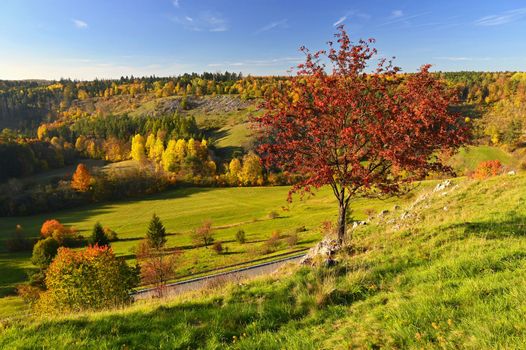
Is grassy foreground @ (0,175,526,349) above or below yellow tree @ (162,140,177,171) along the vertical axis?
above

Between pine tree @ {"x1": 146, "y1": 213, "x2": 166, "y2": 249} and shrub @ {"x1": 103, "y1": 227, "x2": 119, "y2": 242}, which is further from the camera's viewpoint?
shrub @ {"x1": 103, "y1": 227, "x2": 119, "y2": 242}

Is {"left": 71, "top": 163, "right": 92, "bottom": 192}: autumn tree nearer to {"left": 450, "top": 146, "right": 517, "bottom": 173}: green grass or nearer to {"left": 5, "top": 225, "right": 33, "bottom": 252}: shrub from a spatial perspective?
{"left": 5, "top": 225, "right": 33, "bottom": 252}: shrub

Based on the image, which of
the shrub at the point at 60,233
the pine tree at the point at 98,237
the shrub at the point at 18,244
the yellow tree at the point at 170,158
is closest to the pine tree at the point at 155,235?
the pine tree at the point at 98,237

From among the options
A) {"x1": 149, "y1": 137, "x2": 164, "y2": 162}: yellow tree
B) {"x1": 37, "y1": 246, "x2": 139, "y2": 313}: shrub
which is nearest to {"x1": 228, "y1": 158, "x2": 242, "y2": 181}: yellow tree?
{"x1": 149, "y1": 137, "x2": 164, "y2": 162}: yellow tree

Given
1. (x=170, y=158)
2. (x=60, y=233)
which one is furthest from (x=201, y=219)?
(x=170, y=158)

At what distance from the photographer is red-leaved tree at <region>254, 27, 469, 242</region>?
37.5 feet

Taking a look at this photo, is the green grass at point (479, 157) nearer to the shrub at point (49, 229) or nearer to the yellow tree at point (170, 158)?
the yellow tree at point (170, 158)

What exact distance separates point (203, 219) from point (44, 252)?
36.6 metres

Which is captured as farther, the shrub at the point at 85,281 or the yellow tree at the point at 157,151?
the yellow tree at the point at 157,151

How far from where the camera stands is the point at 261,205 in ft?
330

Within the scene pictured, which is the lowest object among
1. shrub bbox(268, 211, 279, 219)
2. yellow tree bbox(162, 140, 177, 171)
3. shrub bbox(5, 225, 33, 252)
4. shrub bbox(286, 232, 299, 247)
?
shrub bbox(5, 225, 33, 252)

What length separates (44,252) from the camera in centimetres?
6306

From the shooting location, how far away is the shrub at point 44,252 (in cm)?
6002

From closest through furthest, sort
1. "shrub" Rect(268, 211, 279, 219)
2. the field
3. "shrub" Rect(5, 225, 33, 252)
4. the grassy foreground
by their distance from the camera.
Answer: the grassy foreground
the field
"shrub" Rect(5, 225, 33, 252)
"shrub" Rect(268, 211, 279, 219)
